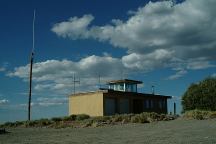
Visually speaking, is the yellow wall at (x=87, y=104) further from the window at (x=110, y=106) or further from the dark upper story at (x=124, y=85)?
the dark upper story at (x=124, y=85)

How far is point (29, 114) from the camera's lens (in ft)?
146

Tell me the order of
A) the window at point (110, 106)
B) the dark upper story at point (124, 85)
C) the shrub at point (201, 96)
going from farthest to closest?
the dark upper story at point (124, 85) → the window at point (110, 106) → the shrub at point (201, 96)

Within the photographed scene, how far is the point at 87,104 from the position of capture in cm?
4809

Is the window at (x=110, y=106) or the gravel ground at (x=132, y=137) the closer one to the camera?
the gravel ground at (x=132, y=137)

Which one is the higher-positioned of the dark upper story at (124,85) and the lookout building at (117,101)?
the dark upper story at (124,85)

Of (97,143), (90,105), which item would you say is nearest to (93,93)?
(90,105)

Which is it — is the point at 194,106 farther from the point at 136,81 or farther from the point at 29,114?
the point at 29,114

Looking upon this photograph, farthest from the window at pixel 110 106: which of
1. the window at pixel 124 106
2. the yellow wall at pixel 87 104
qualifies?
the window at pixel 124 106

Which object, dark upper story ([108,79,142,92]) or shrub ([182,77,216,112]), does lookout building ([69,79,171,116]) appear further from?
shrub ([182,77,216,112])

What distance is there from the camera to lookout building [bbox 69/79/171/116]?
46.6m

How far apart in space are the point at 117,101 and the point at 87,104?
11.4ft

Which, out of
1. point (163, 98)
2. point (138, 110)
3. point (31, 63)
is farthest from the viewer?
point (163, 98)

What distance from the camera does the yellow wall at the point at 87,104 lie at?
46.5m

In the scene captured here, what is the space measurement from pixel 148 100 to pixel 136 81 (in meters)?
3.27
